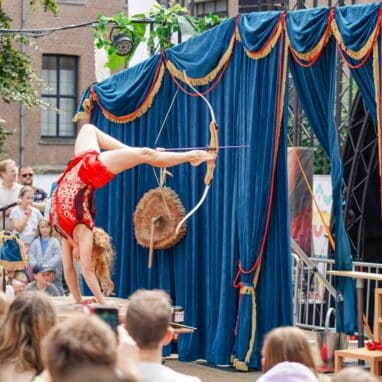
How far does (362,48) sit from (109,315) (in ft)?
13.4

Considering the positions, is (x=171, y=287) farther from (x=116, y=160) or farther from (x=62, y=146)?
(x=62, y=146)

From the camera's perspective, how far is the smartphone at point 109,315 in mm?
3988

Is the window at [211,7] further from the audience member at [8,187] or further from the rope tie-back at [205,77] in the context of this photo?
the rope tie-back at [205,77]

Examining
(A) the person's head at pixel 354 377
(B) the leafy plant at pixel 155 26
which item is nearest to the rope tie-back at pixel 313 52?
(B) the leafy plant at pixel 155 26

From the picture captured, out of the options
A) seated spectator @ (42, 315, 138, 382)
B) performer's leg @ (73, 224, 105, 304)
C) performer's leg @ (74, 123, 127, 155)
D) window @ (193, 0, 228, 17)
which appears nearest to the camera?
seated spectator @ (42, 315, 138, 382)

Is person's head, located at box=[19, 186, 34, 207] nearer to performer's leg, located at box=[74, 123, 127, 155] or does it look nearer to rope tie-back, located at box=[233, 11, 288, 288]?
performer's leg, located at box=[74, 123, 127, 155]

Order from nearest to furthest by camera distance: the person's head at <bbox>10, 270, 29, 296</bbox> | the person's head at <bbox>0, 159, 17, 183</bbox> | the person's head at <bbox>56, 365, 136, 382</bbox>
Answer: the person's head at <bbox>56, 365, 136, 382</bbox>, the person's head at <bbox>10, 270, 29, 296</bbox>, the person's head at <bbox>0, 159, 17, 183</bbox>

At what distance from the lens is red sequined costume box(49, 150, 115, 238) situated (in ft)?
25.7

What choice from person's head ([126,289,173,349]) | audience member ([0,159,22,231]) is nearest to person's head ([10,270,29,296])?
audience member ([0,159,22,231])

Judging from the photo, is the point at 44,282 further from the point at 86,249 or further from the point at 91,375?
the point at 91,375

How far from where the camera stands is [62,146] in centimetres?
2627

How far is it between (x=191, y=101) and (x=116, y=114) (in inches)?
55.4

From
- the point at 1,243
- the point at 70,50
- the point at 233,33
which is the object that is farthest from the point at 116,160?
the point at 70,50

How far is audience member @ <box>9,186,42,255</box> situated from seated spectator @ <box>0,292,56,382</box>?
5.73 meters
